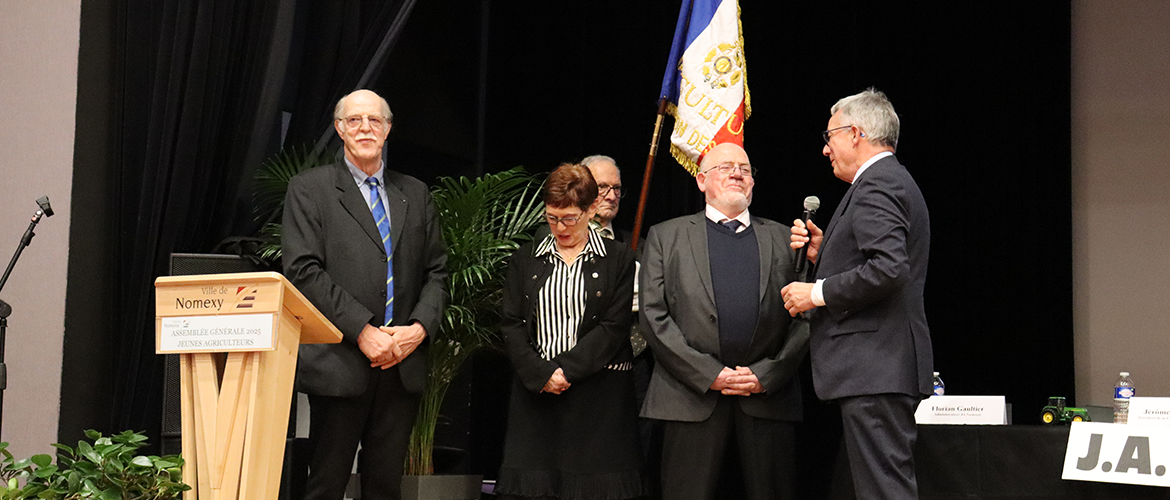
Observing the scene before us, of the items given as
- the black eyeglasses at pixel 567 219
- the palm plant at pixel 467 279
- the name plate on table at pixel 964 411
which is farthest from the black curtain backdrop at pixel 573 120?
the black eyeglasses at pixel 567 219

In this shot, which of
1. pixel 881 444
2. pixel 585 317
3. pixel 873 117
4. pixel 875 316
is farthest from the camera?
pixel 585 317

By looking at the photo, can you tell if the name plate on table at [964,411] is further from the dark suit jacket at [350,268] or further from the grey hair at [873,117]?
the dark suit jacket at [350,268]

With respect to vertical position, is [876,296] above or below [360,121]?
below

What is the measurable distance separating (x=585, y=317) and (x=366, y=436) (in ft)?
2.64

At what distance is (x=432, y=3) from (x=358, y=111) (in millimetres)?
2303

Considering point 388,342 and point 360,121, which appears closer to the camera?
point 388,342

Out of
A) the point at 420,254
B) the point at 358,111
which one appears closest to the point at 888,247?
the point at 420,254

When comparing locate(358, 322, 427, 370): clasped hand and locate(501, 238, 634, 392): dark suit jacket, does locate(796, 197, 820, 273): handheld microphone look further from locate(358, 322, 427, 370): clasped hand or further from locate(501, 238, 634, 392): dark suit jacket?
locate(358, 322, 427, 370): clasped hand

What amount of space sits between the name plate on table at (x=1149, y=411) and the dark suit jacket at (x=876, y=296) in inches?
31.6

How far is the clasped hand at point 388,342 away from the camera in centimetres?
342

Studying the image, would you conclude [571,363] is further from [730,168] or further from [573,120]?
[573,120]

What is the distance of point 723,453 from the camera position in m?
3.57

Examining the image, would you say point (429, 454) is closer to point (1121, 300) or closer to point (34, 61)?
point (34, 61)

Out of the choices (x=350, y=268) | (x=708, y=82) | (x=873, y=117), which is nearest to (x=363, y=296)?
(x=350, y=268)
